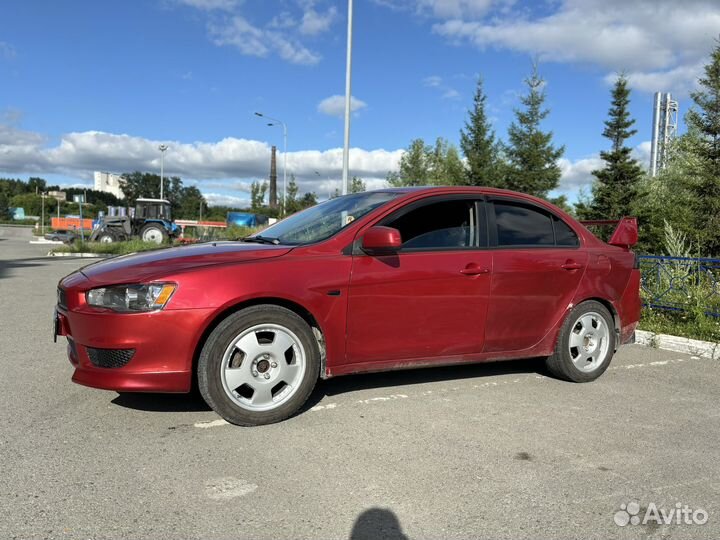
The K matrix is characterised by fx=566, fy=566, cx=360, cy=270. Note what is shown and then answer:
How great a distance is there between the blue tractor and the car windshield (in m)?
23.4

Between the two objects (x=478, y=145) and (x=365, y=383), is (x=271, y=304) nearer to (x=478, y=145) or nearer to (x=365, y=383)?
(x=365, y=383)

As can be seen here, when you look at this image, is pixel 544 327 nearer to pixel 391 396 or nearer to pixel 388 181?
pixel 391 396

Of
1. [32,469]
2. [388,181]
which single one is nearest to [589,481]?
[32,469]

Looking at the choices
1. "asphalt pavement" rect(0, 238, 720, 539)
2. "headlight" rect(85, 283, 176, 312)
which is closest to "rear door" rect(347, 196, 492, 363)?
"asphalt pavement" rect(0, 238, 720, 539)

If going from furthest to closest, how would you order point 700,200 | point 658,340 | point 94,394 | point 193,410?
point 700,200 < point 658,340 < point 94,394 < point 193,410

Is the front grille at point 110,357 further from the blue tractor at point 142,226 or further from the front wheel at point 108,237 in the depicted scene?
the front wheel at point 108,237

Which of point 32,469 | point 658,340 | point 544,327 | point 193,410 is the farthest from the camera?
point 658,340

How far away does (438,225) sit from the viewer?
4363 millimetres

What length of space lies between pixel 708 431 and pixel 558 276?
1532mm

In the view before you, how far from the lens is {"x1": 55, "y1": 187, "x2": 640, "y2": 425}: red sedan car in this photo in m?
3.46

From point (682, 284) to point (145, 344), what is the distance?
7.19 metres

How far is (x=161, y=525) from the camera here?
2480 millimetres

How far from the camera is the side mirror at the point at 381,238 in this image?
3.75 m

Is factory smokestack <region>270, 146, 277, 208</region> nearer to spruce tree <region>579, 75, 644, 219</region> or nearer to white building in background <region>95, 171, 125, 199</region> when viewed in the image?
spruce tree <region>579, 75, 644, 219</region>
